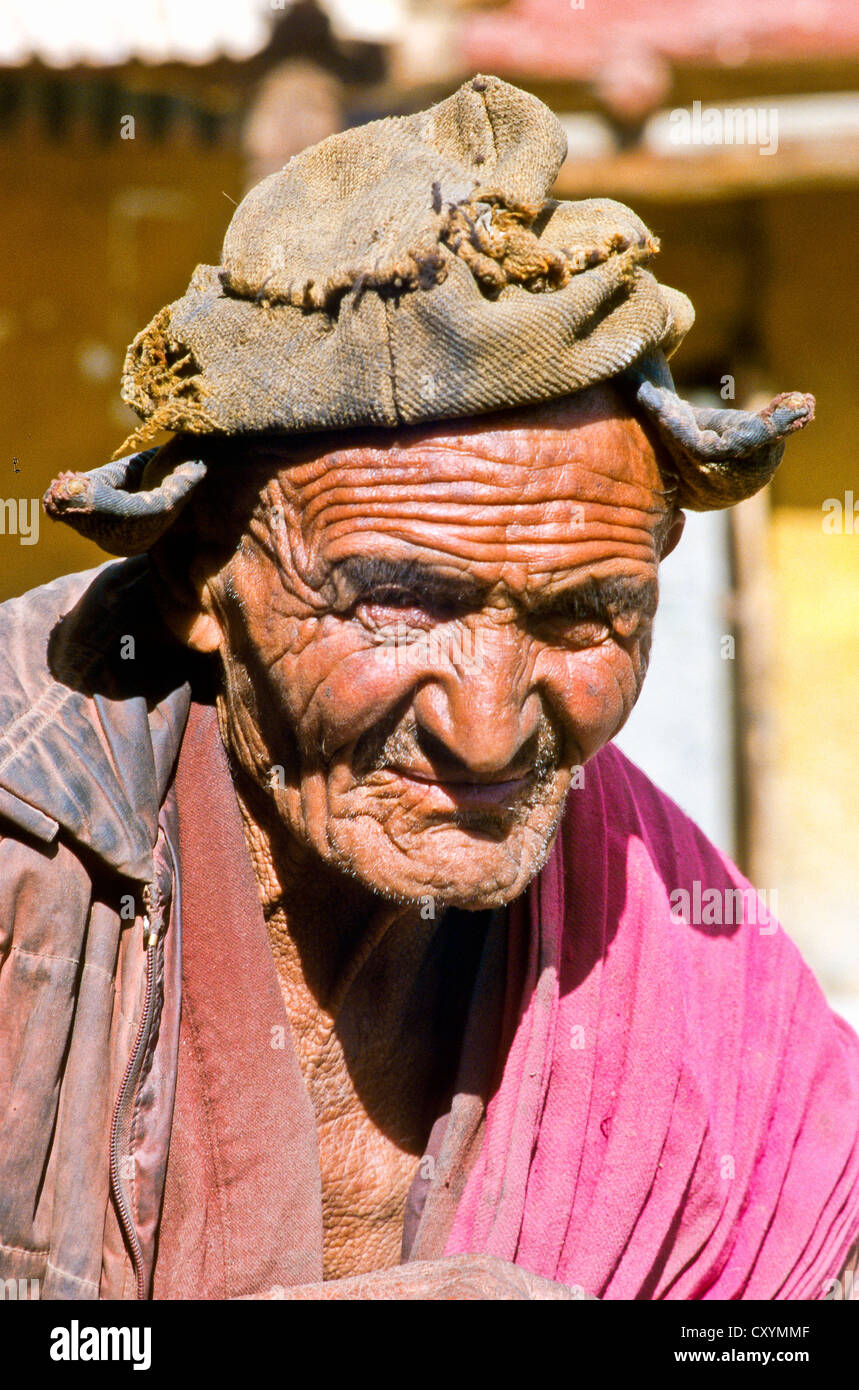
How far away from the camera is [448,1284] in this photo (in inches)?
93.7

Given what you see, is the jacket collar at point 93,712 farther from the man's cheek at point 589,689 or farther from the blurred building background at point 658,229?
the blurred building background at point 658,229

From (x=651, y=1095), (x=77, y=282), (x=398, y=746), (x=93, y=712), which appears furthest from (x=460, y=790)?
(x=77, y=282)

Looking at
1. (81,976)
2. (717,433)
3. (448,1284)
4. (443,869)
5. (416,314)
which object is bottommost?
(448,1284)

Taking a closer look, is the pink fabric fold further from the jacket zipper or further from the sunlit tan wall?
the sunlit tan wall

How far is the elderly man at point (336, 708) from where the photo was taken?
2.28m

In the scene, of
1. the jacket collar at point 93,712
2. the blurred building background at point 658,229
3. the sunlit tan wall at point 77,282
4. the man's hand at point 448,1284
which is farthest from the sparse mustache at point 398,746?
the sunlit tan wall at point 77,282

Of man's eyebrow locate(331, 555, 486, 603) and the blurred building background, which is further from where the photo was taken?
the blurred building background

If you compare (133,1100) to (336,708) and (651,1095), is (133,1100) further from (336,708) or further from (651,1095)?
(651,1095)

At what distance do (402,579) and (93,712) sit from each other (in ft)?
1.82

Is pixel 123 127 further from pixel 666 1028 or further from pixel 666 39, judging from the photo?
pixel 666 1028

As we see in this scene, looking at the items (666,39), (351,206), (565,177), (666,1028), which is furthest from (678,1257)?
(666,39)

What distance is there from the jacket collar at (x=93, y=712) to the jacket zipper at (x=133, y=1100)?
12 centimetres

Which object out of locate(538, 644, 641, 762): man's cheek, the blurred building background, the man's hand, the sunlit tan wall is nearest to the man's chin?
locate(538, 644, 641, 762): man's cheek

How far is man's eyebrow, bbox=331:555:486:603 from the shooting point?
2.30 metres
